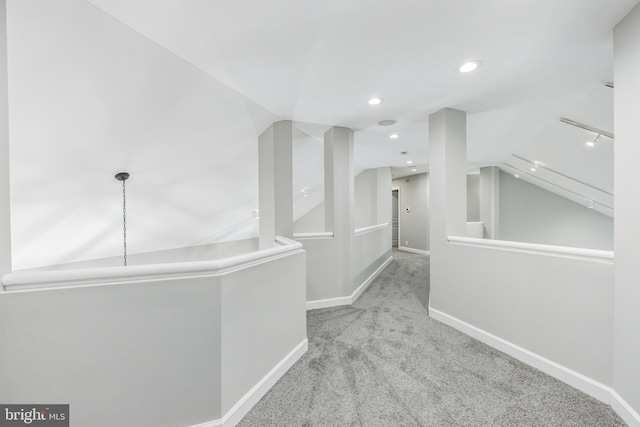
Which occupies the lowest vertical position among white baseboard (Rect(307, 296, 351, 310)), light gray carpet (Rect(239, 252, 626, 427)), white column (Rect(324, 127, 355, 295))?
light gray carpet (Rect(239, 252, 626, 427))

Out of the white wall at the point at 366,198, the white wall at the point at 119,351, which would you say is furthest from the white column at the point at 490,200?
the white wall at the point at 119,351

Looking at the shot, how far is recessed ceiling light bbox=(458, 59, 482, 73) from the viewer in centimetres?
207

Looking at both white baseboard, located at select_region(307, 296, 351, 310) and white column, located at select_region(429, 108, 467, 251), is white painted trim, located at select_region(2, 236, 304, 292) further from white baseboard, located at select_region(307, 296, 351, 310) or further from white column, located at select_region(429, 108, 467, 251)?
white column, located at select_region(429, 108, 467, 251)

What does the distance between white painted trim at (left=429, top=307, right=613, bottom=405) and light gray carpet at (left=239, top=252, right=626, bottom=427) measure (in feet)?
0.17

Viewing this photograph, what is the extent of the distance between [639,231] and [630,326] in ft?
1.74

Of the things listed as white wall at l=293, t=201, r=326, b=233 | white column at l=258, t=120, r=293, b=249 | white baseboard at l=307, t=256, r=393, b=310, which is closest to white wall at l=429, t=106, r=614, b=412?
white baseboard at l=307, t=256, r=393, b=310

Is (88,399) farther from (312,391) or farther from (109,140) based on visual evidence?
(109,140)

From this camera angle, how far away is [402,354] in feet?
7.64

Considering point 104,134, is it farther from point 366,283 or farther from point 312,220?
point 312,220

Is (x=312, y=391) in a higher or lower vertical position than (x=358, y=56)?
lower

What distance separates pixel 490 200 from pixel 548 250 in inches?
224

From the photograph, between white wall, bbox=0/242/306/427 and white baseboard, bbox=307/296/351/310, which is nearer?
white wall, bbox=0/242/306/427

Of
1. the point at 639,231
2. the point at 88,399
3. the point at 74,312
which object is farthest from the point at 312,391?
the point at 639,231

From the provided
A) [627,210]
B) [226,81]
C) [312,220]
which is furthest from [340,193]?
[312,220]
